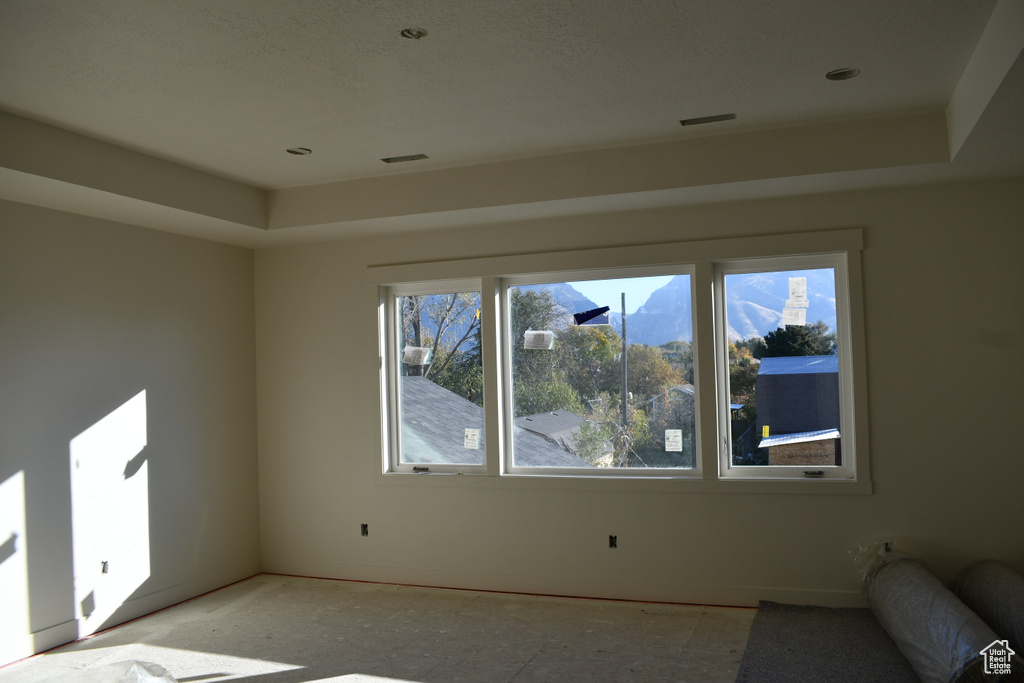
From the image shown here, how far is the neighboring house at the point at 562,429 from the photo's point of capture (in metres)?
5.00

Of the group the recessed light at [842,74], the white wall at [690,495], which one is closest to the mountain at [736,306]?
the white wall at [690,495]

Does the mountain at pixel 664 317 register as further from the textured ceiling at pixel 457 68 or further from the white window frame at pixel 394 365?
the white window frame at pixel 394 365

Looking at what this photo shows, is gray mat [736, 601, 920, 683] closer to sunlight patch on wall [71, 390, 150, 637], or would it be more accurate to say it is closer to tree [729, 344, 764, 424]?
tree [729, 344, 764, 424]

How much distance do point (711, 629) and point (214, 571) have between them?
3476 mm

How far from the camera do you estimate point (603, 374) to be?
5.03 metres

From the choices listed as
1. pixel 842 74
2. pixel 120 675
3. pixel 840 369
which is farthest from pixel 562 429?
pixel 120 675

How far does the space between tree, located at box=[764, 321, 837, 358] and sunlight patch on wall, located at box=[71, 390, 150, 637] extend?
409 centimetres

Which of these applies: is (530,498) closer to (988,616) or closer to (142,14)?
(988,616)

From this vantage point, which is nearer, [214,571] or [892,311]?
[892,311]

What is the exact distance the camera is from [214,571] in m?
5.34

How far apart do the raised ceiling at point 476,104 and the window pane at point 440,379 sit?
676mm

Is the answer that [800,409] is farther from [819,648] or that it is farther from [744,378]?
[819,648]

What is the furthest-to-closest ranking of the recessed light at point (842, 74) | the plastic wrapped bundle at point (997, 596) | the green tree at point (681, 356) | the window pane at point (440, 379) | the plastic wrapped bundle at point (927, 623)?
the window pane at point (440, 379) < the green tree at point (681, 356) < the plastic wrapped bundle at point (997, 596) < the recessed light at point (842, 74) < the plastic wrapped bundle at point (927, 623)

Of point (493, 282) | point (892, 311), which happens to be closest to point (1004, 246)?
A: point (892, 311)
